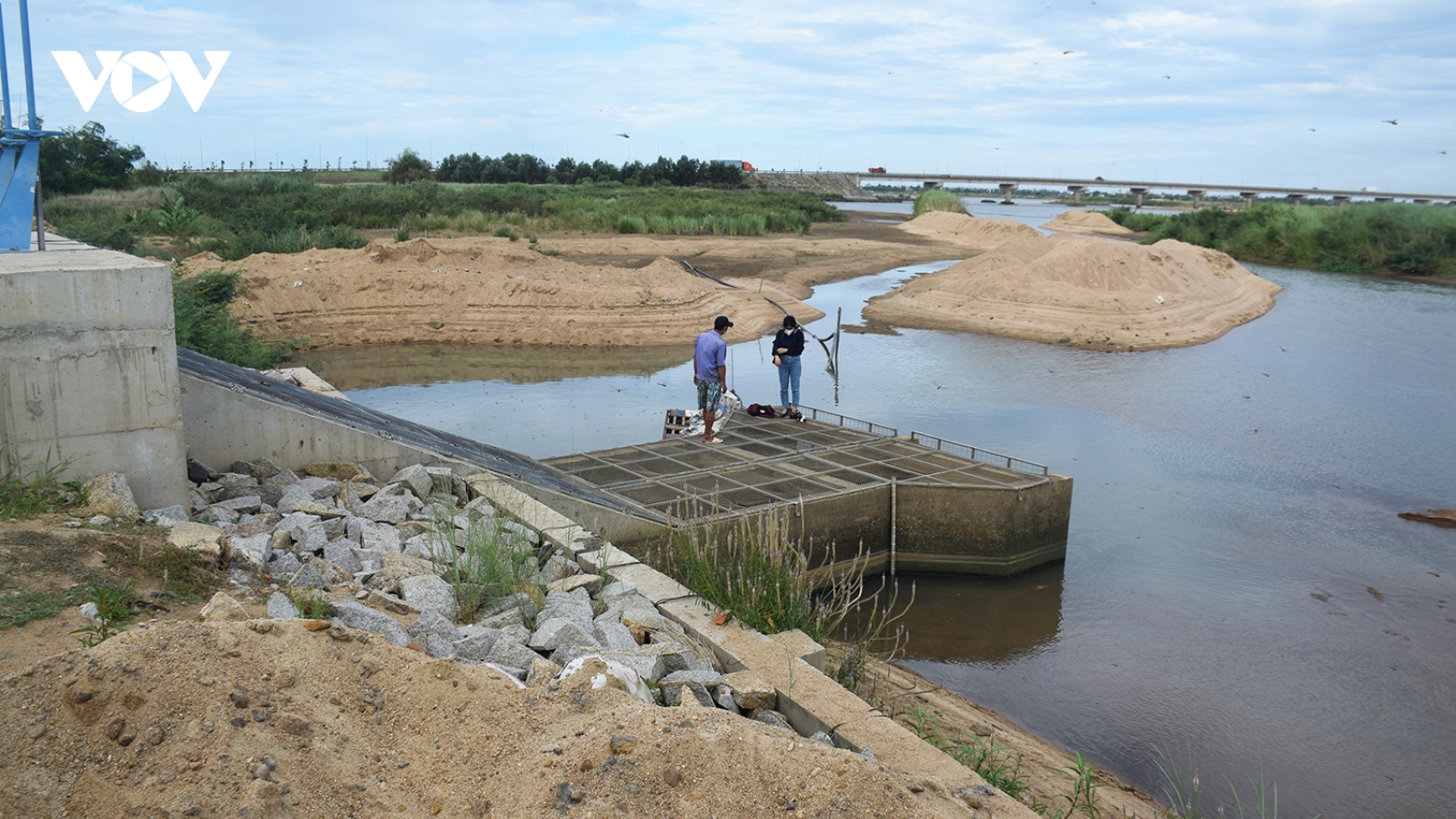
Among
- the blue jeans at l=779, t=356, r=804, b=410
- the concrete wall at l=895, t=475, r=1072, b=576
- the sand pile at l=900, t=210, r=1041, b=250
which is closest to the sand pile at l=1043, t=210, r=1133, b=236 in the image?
the sand pile at l=900, t=210, r=1041, b=250

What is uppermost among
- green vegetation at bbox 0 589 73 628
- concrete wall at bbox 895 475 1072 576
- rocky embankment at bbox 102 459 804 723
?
green vegetation at bbox 0 589 73 628

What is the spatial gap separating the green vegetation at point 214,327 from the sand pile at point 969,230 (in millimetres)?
42639

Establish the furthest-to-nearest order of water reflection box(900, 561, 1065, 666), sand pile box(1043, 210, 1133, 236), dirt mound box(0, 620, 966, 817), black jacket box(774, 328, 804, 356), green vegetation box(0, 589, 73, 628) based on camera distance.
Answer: sand pile box(1043, 210, 1133, 236) → black jacket box(774, 328, 804, 356) → water reflection box(900, 561, 1065, 666) → green vegetation box(0, 589, 73, 628) → dirt mound box(0, 620, 966, 817)

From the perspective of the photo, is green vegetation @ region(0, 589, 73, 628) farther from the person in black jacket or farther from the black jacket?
the black jacket

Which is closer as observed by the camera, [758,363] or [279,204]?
[758,363]

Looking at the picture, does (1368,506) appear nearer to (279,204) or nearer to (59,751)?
(59,751)

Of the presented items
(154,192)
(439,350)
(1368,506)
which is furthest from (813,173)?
(1368,506)

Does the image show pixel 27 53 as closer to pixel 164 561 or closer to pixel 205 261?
pixel 164 561

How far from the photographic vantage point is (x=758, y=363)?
22.0 m

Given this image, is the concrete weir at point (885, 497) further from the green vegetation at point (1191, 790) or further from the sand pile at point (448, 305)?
the sand pile at point (448, 305)

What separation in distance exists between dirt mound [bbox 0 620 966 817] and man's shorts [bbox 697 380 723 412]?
26.2ft

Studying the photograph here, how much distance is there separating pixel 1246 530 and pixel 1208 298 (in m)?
24.8

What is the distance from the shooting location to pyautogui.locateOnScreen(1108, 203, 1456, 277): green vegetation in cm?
4762

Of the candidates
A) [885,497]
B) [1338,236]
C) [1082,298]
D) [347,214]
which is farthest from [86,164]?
[1338,236]
